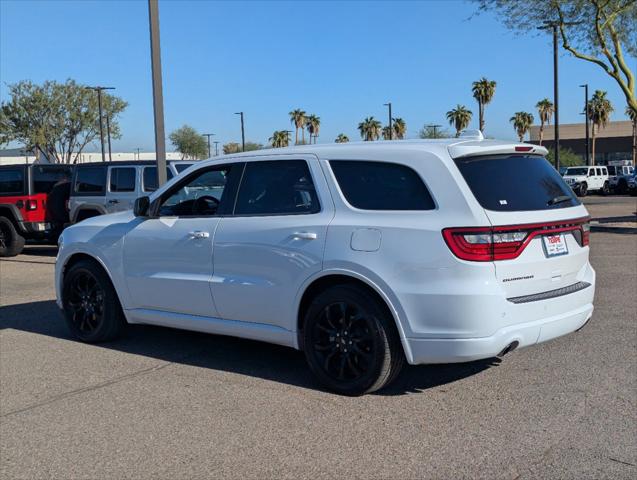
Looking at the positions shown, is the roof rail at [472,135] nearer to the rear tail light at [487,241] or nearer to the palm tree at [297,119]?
the rear tail light at [487,241]

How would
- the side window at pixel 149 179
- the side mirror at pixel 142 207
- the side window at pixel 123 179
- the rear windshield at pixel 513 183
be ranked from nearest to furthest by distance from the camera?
the rear windshield at pixel 513 183 < the side mirror at pixel 142 207 < the side window at pixel 149 179 < the side window at pixel 123 179

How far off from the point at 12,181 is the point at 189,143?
224 feet

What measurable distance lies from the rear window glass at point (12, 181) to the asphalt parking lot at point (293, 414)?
881 cm

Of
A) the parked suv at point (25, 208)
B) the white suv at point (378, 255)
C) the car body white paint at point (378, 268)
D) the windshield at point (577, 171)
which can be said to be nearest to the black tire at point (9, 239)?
the parked suv at point (25, 208)

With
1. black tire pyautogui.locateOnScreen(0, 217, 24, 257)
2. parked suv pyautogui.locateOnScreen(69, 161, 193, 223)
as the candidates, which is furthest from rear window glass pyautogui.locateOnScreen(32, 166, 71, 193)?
parked suv pyautogui.locateOnScreen(69, 161, 193, 223)

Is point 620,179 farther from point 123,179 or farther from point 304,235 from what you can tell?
point 304,235

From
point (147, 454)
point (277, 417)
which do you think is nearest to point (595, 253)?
point (277, 417)

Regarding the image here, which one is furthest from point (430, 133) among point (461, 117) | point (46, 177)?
point (46, 177)

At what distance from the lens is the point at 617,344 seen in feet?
21.2

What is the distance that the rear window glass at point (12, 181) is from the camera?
15.0 m

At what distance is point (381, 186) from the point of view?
515cm

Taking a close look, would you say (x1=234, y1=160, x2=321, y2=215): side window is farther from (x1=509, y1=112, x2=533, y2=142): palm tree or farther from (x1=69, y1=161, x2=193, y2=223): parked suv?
(x1=509, y1=112, x2=533, y2=142): palm tree

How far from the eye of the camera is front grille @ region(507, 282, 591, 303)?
4.76 metres

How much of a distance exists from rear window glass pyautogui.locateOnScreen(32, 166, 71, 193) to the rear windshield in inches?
490
